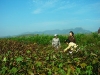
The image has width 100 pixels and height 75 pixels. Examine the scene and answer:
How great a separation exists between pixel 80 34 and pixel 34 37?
6.23m

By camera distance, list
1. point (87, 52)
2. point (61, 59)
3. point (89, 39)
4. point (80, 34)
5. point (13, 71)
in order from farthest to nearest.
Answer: point (80, 34)
point (89, 39)
point (87, 52)
point (61, 59)
point (13, 71)

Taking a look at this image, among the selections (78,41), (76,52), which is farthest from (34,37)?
(76,52)

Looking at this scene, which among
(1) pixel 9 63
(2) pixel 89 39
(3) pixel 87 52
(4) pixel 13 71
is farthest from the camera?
(2) pixel 89 39

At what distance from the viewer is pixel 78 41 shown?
3066cm

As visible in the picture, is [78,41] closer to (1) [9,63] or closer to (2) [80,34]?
(2) [80,34]

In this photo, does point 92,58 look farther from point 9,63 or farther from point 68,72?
point 9,63

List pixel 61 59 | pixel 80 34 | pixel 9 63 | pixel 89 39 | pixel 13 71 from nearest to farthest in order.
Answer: pixel 13 71 < pixel 9 63 < pixel 61 59 < pixel 89 39 < pixel 80 34

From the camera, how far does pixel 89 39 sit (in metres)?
29.0

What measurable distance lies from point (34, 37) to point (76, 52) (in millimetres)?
28395

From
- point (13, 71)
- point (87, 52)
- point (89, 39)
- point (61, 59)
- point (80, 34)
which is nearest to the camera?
point (13, 71)

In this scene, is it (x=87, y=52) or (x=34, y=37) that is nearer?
(x=87, y=52)

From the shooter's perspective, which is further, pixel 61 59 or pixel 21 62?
pixel 61 59

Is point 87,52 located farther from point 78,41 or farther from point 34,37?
point 34,37

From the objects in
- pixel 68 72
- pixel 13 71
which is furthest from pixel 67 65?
pixel 13 71
